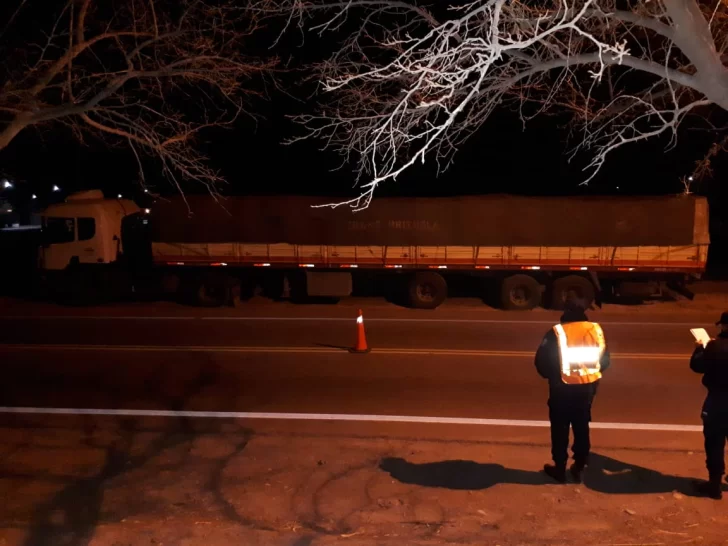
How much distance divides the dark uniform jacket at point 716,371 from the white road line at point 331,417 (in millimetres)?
2292

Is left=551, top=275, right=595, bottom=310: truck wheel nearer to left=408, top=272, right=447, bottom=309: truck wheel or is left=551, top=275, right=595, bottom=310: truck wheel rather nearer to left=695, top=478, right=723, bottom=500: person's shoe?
left=408, top=272, right=447, bottom=309: truck wheel

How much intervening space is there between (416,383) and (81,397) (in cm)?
462

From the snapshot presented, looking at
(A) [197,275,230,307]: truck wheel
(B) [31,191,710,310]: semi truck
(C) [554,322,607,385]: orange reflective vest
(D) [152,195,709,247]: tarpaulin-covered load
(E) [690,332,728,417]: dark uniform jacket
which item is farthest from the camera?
(A) [197,275,230,307]: truck wheel

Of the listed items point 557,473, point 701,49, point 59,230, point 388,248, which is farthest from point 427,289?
point 701,49

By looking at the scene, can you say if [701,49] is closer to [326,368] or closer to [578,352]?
[578,352]

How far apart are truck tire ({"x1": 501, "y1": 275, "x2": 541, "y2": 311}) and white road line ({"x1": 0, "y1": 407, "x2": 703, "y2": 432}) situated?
895cm

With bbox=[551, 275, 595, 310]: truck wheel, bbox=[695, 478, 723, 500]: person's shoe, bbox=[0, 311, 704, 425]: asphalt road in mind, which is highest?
bbox=[551, 275, 595, 310]: truck wheel

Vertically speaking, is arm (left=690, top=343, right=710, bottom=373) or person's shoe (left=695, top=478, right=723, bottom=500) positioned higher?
arm (left=690, top=343, right=710, bottom=373)

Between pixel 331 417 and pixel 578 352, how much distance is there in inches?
139

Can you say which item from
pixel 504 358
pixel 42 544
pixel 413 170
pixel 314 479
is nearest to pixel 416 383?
pixel 504 358

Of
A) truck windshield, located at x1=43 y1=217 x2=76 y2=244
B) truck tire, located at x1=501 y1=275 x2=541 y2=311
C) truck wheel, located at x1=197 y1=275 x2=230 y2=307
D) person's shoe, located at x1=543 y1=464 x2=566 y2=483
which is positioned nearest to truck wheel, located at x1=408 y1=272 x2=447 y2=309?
truck tire, located at x1=501 y1=275 x2=541 y2=311

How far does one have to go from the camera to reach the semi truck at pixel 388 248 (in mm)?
16328

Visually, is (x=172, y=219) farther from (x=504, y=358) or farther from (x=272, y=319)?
(x=504, y=358)

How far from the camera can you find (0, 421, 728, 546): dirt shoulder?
16.0 feet
